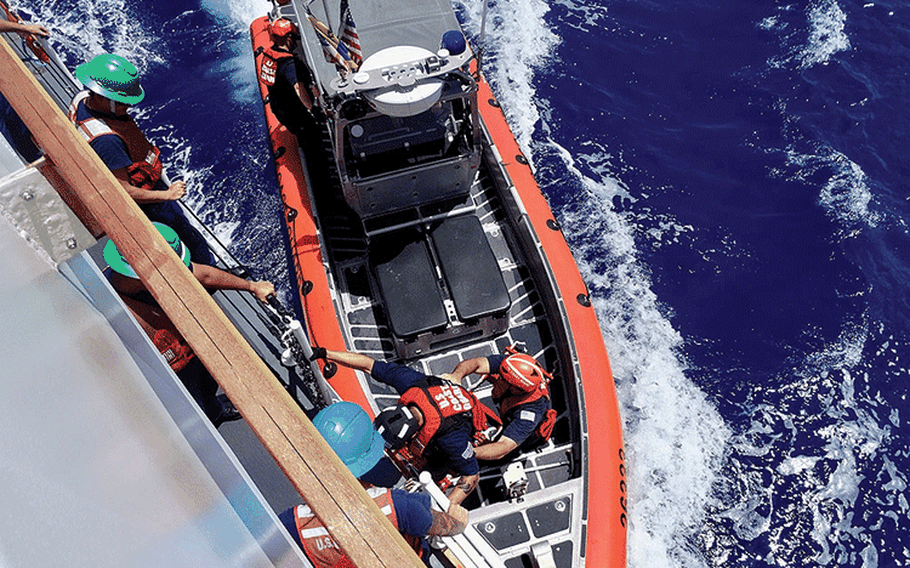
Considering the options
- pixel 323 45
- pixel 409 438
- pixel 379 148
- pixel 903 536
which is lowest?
pixel 903 536

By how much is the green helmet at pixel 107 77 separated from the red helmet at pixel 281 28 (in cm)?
204

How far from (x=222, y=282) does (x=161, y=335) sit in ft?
4.80

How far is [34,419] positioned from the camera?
4.75 feet

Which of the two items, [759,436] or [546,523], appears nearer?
[546,523]

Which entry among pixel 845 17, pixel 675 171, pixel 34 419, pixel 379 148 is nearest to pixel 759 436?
pixel 675 171

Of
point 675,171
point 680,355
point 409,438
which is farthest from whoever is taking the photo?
point 675,171

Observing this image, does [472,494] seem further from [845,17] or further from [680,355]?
[845,17]

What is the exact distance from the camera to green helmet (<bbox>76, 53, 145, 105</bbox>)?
14.5 feet

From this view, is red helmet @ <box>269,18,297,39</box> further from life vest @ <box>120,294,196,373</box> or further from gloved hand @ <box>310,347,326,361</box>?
life vest @ <box>120,294,196,373</box>

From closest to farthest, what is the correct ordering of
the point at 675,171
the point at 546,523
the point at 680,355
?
the point at 546,523
the point at 680,355
the point at 675,171

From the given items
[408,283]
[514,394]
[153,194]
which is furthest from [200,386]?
[408,283]

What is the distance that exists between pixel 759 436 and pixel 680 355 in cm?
103

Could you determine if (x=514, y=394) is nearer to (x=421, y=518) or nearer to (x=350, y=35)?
(x=421, y=518)

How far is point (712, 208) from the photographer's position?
7.30 metres
